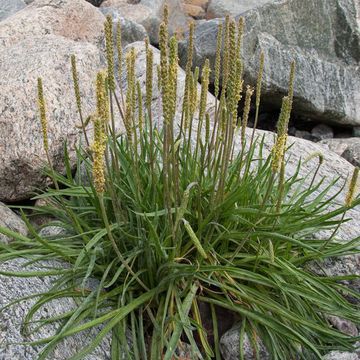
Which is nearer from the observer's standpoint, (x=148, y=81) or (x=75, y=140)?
(x=148, y=81)

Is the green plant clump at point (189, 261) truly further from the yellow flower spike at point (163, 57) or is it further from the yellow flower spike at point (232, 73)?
the yellow flower spike at point (163, 57)

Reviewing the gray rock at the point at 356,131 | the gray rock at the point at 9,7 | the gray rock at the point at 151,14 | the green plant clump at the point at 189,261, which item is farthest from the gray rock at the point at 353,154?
the gray rock at the point at 9,7

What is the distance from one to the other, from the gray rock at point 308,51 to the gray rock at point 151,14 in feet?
9.48

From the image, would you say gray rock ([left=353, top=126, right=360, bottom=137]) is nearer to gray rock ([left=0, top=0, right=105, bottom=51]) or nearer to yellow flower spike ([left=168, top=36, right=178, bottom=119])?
gray rock ([left=0, top=0, right=105, bottom=51])

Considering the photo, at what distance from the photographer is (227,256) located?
358 centimetres

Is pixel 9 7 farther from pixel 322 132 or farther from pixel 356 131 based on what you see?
pixel 356 131

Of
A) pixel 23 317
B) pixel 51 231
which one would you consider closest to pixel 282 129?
pixel 23 317

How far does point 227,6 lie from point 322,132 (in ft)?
21.8

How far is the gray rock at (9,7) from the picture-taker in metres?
11.1

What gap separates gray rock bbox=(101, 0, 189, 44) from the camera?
1152 centimetres

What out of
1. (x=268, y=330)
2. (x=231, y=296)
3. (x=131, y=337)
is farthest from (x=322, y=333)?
(x=131, y=337)

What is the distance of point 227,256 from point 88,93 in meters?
2.11

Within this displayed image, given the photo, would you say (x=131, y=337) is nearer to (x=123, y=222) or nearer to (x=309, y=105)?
(x=123, y=222)

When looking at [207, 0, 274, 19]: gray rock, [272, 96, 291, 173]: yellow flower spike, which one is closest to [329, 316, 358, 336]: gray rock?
[272, 96, 291, 173]: yellow flower spike
